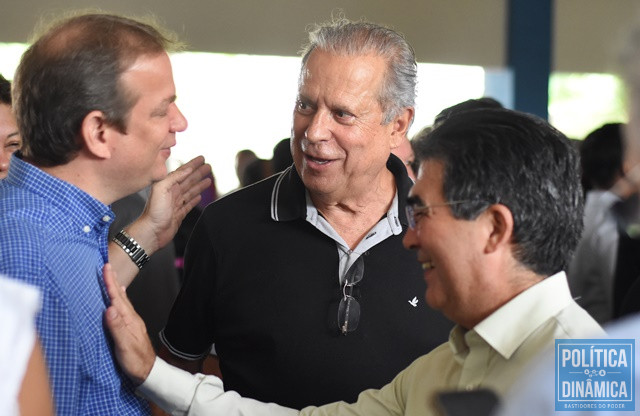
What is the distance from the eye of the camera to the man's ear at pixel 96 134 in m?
1.71

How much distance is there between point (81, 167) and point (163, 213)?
55 cm

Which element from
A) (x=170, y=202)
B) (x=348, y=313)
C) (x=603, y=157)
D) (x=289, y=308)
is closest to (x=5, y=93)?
(x=170, y=202)

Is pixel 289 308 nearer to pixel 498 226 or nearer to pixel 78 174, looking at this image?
pixel 78 174

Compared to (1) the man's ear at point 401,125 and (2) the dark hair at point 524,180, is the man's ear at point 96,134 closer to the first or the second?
(2) the dark hair at point 524,180

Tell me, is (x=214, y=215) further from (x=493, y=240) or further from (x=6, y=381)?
(x=6, y=381)

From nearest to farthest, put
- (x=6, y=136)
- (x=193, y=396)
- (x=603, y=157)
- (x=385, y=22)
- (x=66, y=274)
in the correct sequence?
(x=66, y=274) → (x=193, y=396) → (x=6, y=136) → (x=603, y=157) → (x=385, y=22)

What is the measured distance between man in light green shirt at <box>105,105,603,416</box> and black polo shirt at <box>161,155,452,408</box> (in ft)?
1.59

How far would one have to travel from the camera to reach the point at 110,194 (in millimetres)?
1781

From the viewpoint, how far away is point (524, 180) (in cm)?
151

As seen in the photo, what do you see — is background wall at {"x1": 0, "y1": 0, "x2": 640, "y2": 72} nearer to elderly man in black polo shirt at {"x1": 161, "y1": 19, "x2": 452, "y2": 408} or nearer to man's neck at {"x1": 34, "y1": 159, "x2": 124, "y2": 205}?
elderly man in black polo shirt at {"x1": 161, "y1": 19, "x2": 452, "y2": 408}

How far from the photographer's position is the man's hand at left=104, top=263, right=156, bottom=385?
1717 mm

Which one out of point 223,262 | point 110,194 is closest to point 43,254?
point 110,194

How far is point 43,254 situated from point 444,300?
2.48 ft

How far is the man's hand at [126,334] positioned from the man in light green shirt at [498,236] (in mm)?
611
